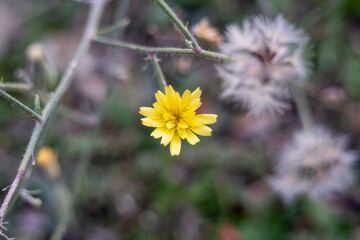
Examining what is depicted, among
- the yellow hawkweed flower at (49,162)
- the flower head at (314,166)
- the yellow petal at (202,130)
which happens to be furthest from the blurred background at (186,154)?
the yellow petal at (202,130)

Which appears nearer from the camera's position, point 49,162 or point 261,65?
point 261,65

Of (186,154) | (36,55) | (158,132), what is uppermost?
(186,154)

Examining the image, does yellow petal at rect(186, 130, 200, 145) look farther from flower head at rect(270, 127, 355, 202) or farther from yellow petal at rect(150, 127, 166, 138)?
flower head at rect(270, 127, 355, 202)

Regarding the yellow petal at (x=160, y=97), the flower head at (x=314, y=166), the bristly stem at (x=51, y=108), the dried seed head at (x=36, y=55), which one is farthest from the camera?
the flower head at (x=314, y=166)

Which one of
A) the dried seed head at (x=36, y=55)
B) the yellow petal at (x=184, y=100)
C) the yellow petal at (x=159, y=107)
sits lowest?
the yellow petal at (x=159, y=107)

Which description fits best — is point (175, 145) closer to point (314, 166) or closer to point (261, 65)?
point (261, 65)

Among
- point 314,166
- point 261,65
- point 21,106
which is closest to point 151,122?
point 21,106

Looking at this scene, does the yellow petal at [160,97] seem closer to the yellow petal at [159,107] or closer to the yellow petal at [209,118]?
the yellow petal at [159,107]
